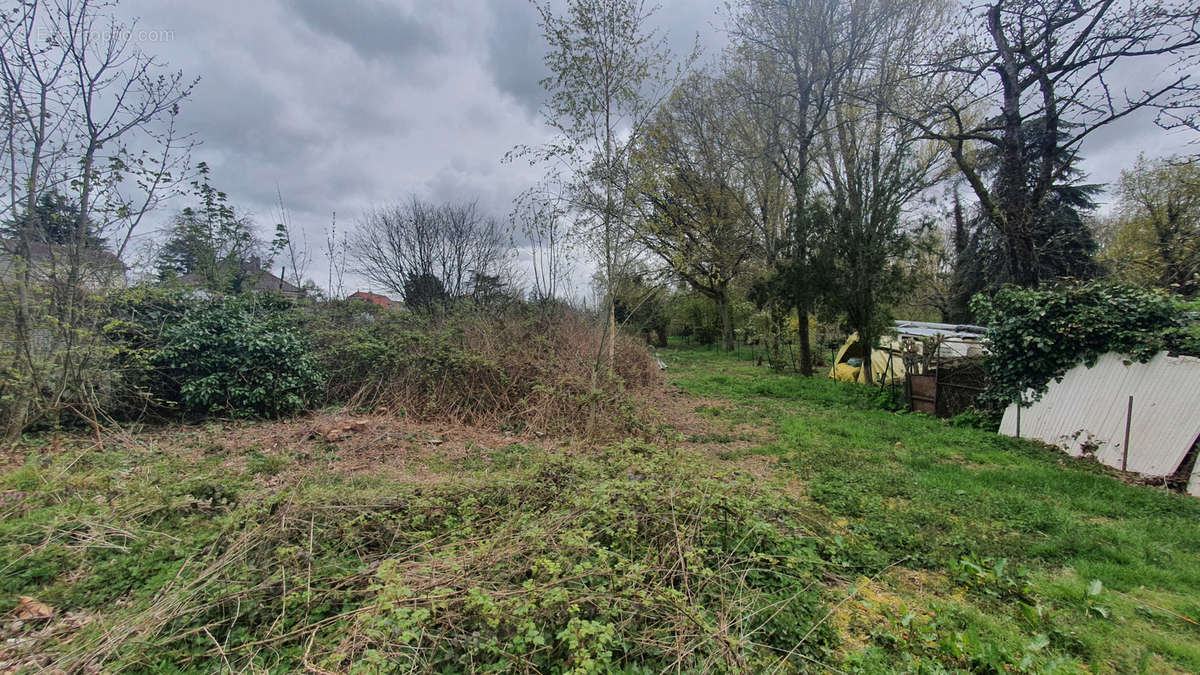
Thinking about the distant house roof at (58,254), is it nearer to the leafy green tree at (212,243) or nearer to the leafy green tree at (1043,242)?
the leafy green tree at (212,243)

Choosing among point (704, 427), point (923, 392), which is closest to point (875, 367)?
point (923, 392)

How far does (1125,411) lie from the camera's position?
480cm

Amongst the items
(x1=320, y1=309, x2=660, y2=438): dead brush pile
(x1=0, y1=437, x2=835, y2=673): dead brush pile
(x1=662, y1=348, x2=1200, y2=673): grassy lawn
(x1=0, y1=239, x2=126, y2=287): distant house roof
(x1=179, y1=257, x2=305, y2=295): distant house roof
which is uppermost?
(x1=179, y1=257, x2=305, y2=295): distant house roof

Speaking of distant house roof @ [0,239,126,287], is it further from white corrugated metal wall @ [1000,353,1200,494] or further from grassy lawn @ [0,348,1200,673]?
white corrugated metal wall @ [1000,353,1200,494]

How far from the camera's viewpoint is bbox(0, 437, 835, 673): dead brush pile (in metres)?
1.78

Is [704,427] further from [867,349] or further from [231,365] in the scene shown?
[231,365]

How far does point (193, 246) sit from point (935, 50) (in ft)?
51.9

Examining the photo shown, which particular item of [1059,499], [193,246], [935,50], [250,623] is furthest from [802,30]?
[193,246]

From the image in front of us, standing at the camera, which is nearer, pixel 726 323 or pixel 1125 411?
pixel 1125 411

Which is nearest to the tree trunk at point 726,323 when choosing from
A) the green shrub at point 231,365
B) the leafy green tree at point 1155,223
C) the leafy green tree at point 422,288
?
the leafy green tree at point 1155,223

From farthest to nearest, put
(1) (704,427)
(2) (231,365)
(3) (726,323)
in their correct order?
(3) (726,323) → (1) (704,427) → (2) (231,365)

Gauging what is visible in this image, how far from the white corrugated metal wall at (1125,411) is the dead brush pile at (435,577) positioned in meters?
4.72

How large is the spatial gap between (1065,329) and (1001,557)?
183 inches

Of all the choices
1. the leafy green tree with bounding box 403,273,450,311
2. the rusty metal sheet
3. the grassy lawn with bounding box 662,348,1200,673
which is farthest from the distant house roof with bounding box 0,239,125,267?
the rusty metal sheet
